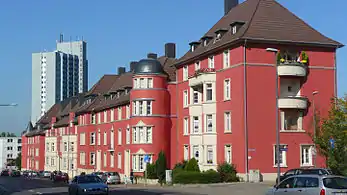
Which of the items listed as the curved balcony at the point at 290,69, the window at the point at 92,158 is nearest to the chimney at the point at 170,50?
the window at the point at 92,158

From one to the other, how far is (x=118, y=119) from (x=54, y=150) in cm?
4154

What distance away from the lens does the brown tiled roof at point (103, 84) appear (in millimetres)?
88812

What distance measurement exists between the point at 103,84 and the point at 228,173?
4672 centimetres

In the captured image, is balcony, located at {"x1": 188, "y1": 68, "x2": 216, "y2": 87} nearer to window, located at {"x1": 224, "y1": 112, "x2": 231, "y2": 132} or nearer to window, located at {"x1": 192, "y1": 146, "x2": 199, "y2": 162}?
window, located at {"x1": 224, "y1": 112, "x2": 231, "y2": 132}

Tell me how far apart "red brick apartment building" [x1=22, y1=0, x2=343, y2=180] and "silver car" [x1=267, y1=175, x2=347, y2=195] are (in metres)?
19.6

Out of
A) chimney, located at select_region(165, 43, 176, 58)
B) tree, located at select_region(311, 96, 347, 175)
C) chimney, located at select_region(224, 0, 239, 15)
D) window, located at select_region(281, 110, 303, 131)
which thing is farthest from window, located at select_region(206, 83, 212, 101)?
chimney, located at select_region(165, 43, 176, 58)

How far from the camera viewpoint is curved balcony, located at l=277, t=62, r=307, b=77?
1864 inches

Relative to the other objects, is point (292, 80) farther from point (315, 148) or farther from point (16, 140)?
point (16, 140)

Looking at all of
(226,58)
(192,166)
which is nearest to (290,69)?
(226,58)

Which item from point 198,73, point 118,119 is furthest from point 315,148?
point 118,119

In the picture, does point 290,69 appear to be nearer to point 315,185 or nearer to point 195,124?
point 195,124

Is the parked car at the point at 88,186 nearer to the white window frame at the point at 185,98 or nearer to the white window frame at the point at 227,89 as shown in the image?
the white window frame at the point at 227,89

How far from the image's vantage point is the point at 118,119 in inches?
2862

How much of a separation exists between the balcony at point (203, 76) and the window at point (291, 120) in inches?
307
